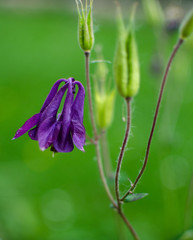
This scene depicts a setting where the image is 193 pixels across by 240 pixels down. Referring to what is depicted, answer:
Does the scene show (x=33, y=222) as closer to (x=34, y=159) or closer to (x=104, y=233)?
(x=104, y=233)

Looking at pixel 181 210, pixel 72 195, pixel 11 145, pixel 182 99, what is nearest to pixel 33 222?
pixel 72 195

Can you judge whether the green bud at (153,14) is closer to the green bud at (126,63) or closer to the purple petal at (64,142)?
the green bud at (126,63)

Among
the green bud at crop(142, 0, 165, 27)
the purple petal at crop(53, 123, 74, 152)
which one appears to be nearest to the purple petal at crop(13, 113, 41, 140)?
the purple petal at crop(53, 123, 74, 152)


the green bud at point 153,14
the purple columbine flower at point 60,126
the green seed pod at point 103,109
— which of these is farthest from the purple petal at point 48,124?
the green bud at point 153,14

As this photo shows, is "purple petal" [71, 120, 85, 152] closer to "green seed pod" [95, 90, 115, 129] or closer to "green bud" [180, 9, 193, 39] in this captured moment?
"green seed pod" [95, 90, 115, 129]

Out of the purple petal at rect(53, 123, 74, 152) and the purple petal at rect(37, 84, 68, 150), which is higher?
the purple petal at rect(37, 84, 68, 150)
